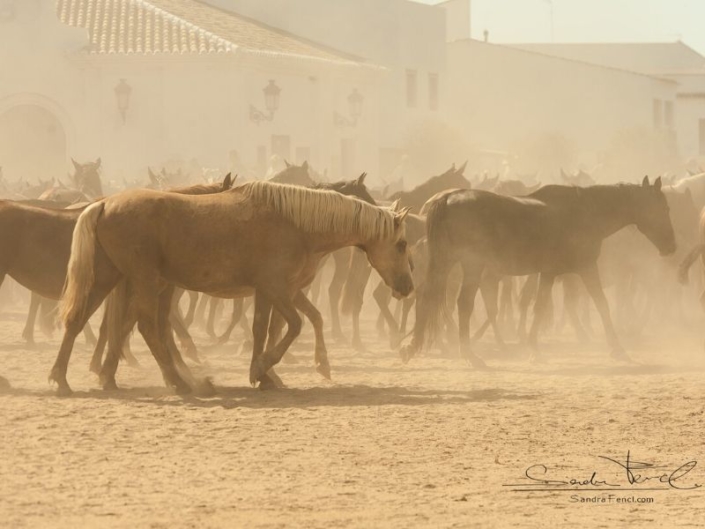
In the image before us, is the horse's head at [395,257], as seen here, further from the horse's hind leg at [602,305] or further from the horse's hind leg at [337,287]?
the horse's hind leg at [337,287]

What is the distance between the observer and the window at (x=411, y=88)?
60.4m

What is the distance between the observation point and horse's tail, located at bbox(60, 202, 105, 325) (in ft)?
34.7

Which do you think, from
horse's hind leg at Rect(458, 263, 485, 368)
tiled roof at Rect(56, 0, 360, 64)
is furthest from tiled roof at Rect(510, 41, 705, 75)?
horse's hind leg at Rect(458, 263, 485, 368)

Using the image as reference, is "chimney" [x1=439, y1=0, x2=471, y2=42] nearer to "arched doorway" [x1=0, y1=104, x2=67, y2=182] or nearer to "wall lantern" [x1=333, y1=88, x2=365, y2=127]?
"wall lantern" [x1=333, y1=88, x2=365, y2=127]

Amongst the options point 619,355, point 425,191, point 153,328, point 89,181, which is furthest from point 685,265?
point 89,181

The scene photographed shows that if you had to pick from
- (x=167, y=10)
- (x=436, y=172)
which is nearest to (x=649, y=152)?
(x=436, y=172)

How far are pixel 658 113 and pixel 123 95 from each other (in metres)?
38.1

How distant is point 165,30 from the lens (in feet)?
146

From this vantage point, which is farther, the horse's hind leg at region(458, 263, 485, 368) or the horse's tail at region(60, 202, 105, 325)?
the horse's hind leg at region(458, 263, 485, 368)

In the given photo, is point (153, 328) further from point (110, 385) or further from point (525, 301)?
point (525, 301)

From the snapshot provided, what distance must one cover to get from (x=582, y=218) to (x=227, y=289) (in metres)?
4.53

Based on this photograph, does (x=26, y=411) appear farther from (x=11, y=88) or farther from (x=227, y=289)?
(x=11, y=88)

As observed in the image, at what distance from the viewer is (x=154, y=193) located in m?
10.7

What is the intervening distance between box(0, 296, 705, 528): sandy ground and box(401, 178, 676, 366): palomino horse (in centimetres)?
117
